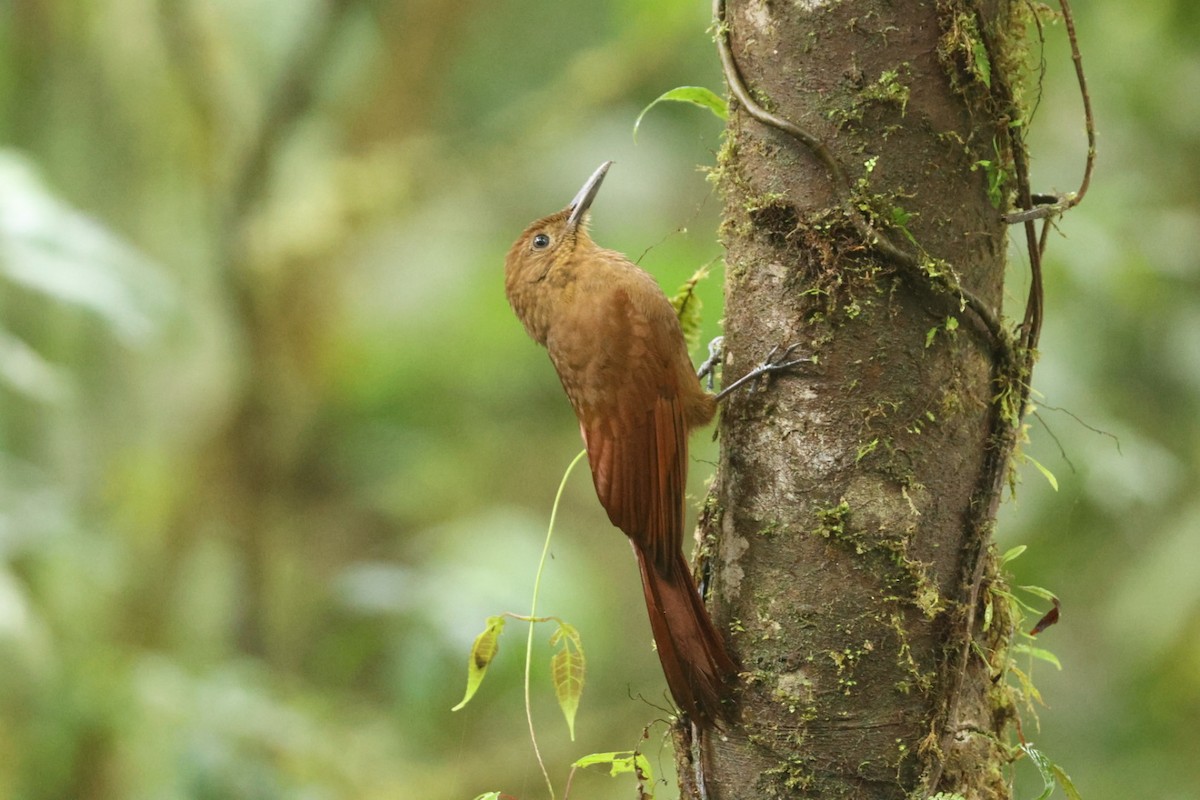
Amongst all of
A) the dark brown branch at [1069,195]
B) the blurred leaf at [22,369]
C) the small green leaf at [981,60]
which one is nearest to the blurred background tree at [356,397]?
the blurred leaf at [22,369]

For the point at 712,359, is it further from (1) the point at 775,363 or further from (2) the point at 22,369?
(2) the point at 22,369

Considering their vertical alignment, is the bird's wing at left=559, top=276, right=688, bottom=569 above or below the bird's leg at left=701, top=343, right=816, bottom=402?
above

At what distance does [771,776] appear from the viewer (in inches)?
58.7

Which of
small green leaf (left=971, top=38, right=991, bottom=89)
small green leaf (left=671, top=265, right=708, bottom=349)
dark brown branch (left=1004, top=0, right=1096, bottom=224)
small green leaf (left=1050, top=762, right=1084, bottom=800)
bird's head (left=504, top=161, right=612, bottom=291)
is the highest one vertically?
bird's head (left=504, top=161, right=612, bottom=291)

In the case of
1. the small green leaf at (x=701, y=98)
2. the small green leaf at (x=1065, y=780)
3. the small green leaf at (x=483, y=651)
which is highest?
the small green leaf at (x=701, y=98)

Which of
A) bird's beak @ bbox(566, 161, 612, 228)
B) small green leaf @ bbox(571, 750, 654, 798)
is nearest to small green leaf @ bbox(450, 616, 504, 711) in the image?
small green leaf @ bbox(571, 750, 654, 798)

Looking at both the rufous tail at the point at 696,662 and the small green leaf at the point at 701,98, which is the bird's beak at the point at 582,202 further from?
the rufous tail at the point at 696,662

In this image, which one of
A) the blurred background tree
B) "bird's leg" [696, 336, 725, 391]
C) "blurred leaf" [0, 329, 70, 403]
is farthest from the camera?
the blurred background tree

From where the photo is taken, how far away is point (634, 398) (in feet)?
6.60

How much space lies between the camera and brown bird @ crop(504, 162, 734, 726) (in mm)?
1551

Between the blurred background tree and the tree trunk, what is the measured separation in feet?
3.46

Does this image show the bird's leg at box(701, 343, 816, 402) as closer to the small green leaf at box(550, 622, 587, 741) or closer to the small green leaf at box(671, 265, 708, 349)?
the small green leaf at box(550, 622, 587, 741)

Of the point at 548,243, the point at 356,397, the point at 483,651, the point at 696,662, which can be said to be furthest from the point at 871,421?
the point at 356,397

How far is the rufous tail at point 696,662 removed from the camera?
1527 millimetres
